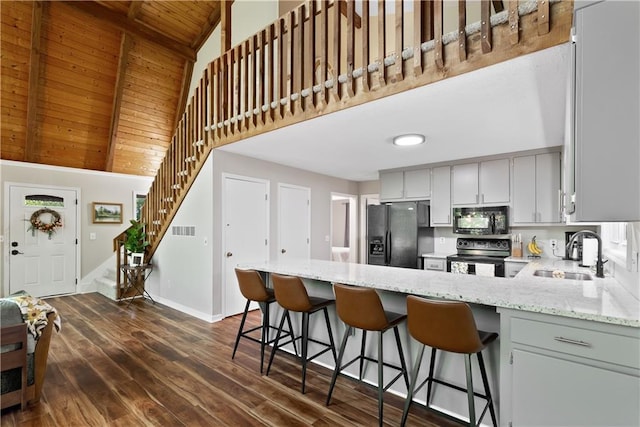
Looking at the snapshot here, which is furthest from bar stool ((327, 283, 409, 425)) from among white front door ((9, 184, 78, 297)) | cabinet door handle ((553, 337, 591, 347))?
white front door ((9, 184, 78, 297))

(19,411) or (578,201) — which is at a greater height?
(578,201)

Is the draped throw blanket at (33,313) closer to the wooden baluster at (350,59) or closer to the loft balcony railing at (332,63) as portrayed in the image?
the loft balcony railing at (332,63)

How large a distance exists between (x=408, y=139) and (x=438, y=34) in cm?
136

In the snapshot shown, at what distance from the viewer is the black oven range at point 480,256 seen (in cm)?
416

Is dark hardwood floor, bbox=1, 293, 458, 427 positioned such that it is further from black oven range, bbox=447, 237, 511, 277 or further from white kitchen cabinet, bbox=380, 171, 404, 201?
white kitchen cabinet, bbox=380, 171, 404, 201

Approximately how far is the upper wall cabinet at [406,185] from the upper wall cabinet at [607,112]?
3654 mm

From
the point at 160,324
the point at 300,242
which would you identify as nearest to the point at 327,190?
the point at 300,242

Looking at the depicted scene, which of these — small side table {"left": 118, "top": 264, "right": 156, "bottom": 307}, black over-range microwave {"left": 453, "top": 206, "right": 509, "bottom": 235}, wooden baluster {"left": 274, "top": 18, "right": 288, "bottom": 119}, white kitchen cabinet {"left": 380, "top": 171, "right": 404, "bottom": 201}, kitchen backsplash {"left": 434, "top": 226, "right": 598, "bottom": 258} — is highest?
wooden baluster {"left": 274, "top": 18, "right": 288, "bottom": 119}

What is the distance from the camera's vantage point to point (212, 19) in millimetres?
6160

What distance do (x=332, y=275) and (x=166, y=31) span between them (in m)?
6.13

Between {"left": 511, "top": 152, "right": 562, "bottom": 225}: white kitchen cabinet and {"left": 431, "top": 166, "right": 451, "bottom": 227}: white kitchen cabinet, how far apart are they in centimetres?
86

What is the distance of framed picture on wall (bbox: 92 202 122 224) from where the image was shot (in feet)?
20.4

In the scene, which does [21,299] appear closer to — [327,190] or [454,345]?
[454,345]

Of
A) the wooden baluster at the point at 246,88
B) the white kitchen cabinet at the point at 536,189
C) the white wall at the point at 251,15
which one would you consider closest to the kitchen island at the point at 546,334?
the white kitchen cabinet at the point at 536,189
